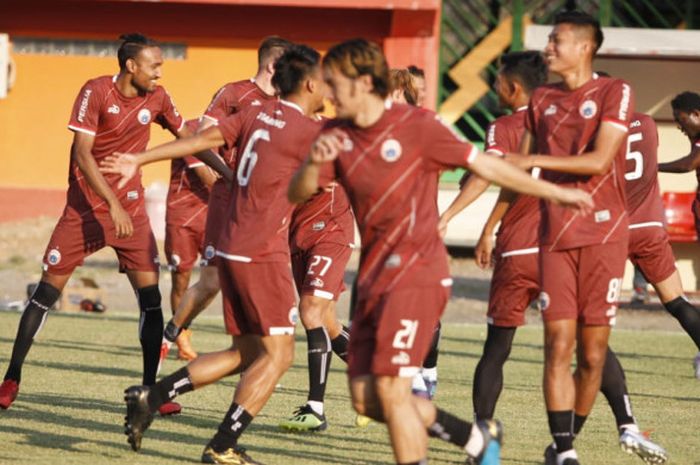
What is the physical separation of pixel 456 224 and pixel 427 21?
11.4 ft

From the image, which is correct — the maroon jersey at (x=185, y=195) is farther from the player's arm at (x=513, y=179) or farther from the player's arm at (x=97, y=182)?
the player's arm at (x=513, y=179)

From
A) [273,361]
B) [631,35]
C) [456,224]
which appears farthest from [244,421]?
[456,224]

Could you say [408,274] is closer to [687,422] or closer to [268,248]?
[268,248]

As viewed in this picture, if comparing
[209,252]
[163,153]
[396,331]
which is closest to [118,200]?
[209,252]

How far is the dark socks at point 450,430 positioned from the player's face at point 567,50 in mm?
1913

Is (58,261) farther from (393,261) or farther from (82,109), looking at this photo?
(393,261)

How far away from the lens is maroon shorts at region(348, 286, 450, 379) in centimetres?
675

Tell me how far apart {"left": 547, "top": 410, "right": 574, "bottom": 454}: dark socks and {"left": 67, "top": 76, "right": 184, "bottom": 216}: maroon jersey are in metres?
3.86

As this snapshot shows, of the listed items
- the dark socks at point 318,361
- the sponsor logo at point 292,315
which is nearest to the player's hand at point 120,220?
the dark socks at point 318,361

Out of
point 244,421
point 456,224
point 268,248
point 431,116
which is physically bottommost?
point 456,224

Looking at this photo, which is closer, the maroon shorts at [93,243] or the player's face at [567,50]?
the player's face at [567,50]

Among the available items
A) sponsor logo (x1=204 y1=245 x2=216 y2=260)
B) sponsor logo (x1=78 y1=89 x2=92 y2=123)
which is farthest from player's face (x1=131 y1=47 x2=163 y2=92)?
sponsor logo (x1=204 y1=245 x2=216 y2=260)

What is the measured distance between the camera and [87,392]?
1120 cm

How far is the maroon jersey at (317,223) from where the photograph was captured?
33.7 feet
